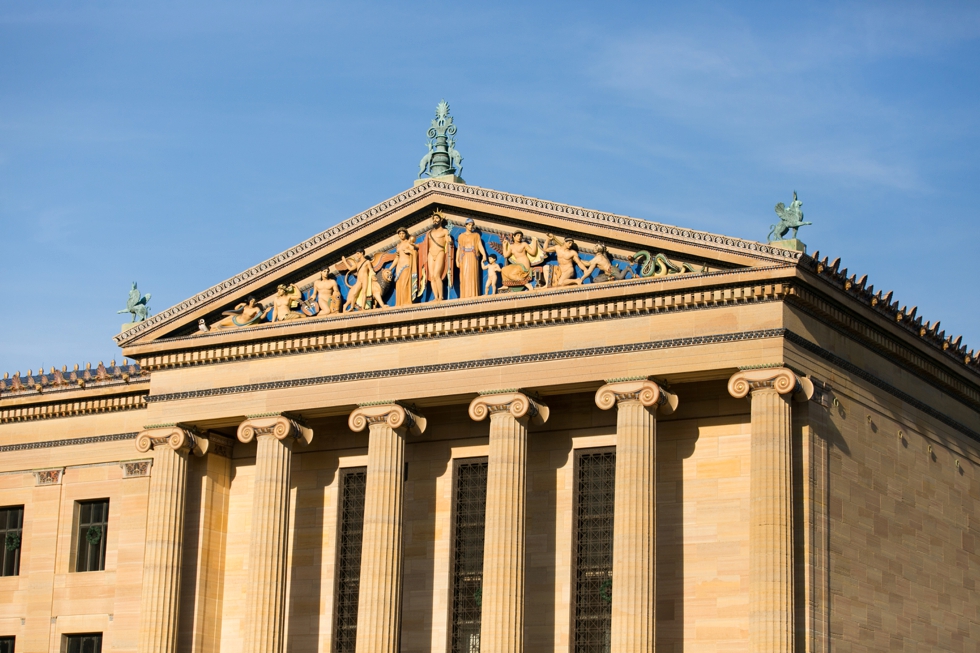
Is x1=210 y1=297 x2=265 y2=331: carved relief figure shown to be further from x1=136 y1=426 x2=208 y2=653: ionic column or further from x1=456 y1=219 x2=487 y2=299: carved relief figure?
x1=456 y1=219 x2=487 y2=299: carved relief figure

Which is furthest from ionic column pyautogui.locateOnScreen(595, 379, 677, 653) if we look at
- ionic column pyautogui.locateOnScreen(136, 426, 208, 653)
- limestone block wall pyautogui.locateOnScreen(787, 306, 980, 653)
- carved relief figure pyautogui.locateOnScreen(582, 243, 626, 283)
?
ionic column pyautogui.locateOnScreen(136, 426, 208, 653)

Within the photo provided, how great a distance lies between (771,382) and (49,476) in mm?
25771

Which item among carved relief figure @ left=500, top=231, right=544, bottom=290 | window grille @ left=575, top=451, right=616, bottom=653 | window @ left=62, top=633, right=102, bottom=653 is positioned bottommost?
window @ left=62, top=633, right=102, bottom=653

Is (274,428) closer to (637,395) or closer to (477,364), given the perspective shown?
(477,364)

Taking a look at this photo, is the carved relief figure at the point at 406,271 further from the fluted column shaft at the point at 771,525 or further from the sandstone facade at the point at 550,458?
the fluted column shaft at the point at 771,525

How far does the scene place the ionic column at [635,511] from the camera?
1638 inches

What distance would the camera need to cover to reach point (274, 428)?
48.4 m

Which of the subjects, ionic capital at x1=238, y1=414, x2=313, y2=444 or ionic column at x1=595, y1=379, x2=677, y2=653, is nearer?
ionic column at x1=595, y1=379, x2=677, y2=653

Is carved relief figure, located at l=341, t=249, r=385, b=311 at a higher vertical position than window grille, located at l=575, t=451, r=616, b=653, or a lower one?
higher

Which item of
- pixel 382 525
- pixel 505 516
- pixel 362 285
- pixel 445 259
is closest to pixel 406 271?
pixel 445 259

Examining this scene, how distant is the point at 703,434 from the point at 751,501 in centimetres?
332

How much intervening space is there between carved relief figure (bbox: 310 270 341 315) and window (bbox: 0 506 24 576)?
1447cm

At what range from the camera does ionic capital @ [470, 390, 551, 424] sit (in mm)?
44844

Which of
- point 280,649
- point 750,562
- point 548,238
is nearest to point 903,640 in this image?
point 750,562
